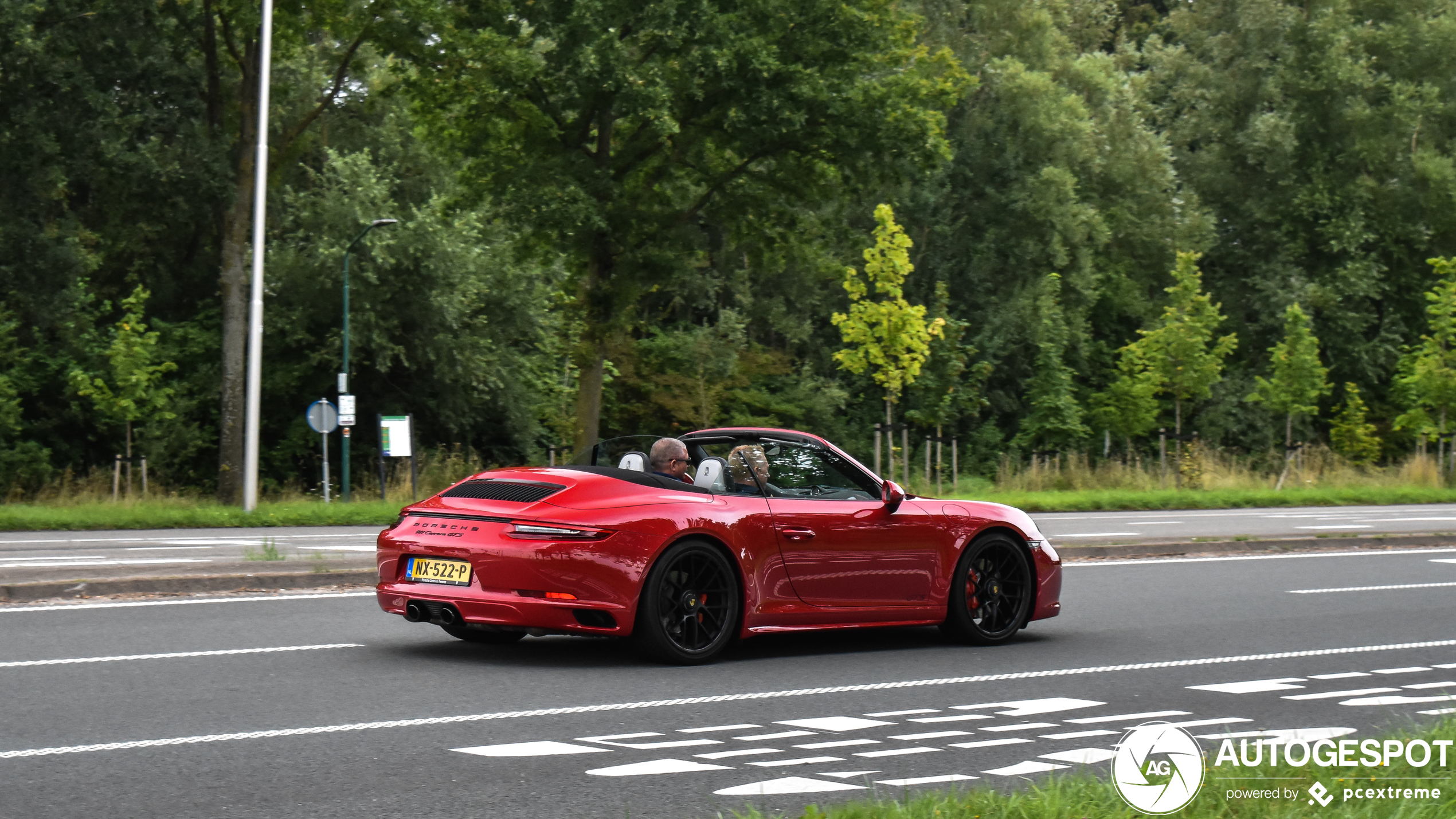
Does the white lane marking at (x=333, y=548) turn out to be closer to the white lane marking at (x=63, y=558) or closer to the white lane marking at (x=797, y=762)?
the white lane marking at (x=63, y=558)

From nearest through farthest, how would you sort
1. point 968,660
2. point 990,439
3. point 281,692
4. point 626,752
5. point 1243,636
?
point 626,752 → point 281,692 → point 968,660 → point 1243,636 → point 990,439

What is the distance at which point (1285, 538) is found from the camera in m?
20.5

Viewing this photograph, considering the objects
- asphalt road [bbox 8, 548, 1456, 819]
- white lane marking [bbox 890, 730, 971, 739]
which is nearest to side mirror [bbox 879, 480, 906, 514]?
asphalt road [bbox 8, 548, 1456, 819]

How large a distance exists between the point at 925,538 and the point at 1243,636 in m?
2.49

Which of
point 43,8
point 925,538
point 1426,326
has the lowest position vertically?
point 925,538

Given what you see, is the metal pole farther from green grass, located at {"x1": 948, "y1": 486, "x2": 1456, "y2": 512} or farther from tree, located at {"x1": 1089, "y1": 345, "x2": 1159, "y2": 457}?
tree, located at {"x1": 1089, "y1": 345, "x2": 1159, "y2": 457}

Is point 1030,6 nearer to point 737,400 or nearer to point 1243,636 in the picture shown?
point 737,400

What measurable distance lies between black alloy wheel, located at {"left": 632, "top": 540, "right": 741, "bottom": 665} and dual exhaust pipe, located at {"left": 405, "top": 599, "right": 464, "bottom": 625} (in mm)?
954

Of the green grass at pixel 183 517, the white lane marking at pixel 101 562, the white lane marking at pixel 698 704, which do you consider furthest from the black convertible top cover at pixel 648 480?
the green grass at pixel 183 517

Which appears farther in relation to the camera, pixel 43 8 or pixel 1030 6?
pixel 1030 6

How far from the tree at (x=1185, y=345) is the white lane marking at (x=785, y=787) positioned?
37.9 metres

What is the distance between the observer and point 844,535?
1020cm

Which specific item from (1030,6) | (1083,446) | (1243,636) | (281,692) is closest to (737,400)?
(1083,446)

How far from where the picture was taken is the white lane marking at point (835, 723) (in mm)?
7602
